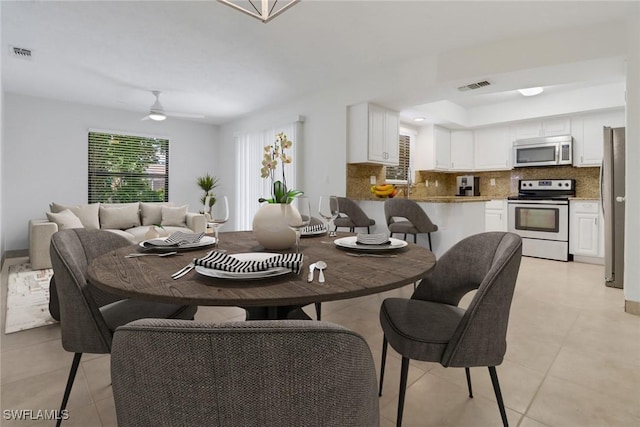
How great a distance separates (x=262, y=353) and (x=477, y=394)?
5.44 feet

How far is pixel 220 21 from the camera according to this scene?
2.86 m

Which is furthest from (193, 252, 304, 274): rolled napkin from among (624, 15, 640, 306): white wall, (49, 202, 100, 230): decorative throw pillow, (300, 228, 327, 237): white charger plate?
(49, 202, 100, 230): decorative throw pillow

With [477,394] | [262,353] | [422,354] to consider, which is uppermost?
[262,353]

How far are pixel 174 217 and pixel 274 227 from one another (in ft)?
14.9

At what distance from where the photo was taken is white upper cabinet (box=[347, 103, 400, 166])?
423cm

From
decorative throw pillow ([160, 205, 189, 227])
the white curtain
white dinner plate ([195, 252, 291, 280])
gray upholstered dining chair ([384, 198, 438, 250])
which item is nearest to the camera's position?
white dinner plate ([195, 252, 291, 280])

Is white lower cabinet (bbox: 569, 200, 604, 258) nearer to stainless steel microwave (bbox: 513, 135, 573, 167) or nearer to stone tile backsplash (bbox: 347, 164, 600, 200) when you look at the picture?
stone tile backsplash (bbox: 347, 164, 600, 200)

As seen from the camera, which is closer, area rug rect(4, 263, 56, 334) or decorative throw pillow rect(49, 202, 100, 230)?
area rug rect(4, 263, 56, 334)

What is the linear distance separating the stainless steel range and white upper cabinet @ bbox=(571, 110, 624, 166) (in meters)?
0.39

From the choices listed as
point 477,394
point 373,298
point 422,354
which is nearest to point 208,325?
point 422,354

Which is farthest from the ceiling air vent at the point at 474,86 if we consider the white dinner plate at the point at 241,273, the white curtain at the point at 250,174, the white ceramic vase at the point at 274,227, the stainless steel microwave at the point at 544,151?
the white dinner plate at the point at 241,273

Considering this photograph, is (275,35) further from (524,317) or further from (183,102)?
(524,317)

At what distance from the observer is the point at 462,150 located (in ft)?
19.9

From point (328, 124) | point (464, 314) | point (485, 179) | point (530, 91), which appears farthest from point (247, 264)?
point (485, 179)
